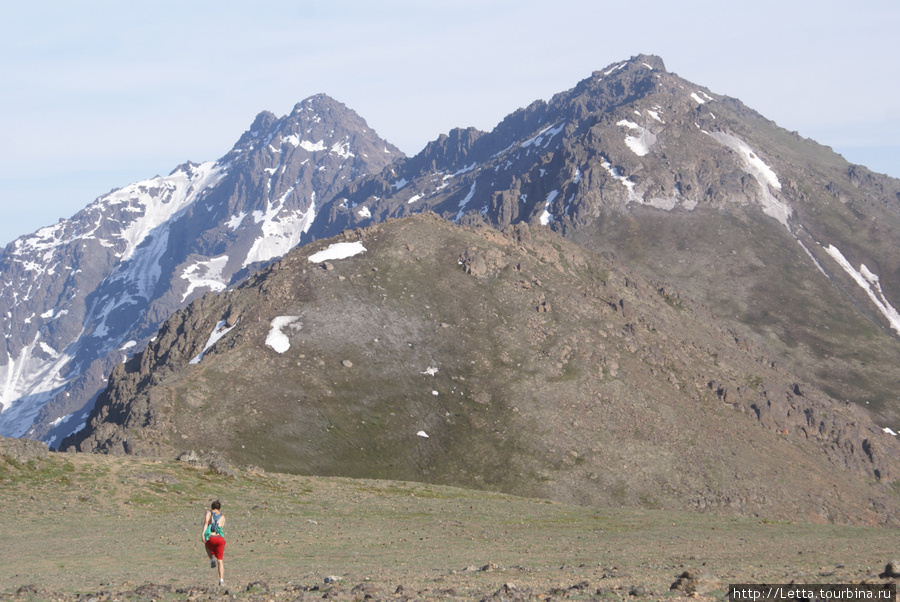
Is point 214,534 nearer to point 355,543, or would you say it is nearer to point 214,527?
point 214,527

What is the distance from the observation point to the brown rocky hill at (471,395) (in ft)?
311

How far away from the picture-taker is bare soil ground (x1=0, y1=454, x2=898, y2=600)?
2847cm

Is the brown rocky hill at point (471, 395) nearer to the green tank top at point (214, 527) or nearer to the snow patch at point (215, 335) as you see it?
the snow patch at point (215, 335)

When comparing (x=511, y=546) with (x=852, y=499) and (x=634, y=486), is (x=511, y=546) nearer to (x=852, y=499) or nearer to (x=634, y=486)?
(x=634, y=486)

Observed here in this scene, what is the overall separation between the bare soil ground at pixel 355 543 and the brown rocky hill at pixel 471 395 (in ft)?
83.7

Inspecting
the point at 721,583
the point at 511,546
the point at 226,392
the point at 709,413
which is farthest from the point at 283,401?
the point at 721,583

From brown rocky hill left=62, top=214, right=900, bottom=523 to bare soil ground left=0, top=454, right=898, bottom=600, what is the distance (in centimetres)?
2550

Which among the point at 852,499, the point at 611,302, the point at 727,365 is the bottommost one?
the point at 852,499

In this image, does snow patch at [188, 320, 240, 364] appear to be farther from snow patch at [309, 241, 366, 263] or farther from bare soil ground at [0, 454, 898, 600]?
bare soil ground at [0, 454, 898, 600]

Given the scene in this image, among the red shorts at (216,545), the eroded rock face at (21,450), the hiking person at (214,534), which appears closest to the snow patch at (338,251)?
the eroded rock face at (21,450)

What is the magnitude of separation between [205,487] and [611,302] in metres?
97.7

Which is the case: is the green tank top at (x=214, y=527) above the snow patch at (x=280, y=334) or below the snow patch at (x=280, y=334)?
below

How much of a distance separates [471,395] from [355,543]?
6514 cm

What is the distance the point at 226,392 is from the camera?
97688 mm
